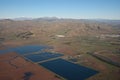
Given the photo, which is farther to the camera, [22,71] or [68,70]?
[68,70]

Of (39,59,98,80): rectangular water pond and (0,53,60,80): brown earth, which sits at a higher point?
(39,59,98,80): rectangular water pond

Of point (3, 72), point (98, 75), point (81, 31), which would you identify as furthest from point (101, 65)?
point (81, 31)

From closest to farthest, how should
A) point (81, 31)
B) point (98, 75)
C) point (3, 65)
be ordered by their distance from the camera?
point (98, 75) → point (3, 65) → point (81, 31)

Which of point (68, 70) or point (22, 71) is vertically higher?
point (68, 70)

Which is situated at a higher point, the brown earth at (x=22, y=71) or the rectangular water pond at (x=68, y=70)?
the rectangular water pond at (x=68, y=70)

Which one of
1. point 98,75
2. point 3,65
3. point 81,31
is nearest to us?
point 98,75

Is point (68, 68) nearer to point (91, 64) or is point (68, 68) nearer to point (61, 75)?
point (61, 75)

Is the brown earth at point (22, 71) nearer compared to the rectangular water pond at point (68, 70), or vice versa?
the brown earth at point (22, 71)

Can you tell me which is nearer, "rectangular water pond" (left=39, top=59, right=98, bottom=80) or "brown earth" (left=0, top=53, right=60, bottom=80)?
"brown earth" (left=0, top=53, right=60, bottom=80)
